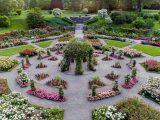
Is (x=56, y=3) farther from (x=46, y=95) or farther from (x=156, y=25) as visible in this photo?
(x=46, y=95)

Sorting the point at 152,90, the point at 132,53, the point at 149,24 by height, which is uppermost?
the point at 149,24

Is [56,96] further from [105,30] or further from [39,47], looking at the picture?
[105,30]

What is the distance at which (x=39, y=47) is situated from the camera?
37531mm

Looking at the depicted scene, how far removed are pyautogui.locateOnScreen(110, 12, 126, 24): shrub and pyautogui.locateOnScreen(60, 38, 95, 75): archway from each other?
22.8 meters

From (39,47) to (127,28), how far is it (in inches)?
675

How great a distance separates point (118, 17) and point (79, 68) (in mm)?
24533

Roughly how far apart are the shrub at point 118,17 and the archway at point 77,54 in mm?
22847

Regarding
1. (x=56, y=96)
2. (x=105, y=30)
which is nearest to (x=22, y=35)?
(x=105, y=30)

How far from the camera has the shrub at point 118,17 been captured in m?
48.7

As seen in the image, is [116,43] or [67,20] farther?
[67,20]

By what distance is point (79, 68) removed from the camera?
88.7ft

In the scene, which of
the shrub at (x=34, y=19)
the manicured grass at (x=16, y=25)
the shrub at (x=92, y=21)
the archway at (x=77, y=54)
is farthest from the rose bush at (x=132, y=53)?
the manicured grass at (x=16, y=25)

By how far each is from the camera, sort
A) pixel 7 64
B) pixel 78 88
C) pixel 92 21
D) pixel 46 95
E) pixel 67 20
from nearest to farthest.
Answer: pixel 46 95 < pixel 78 88 < pixel 7 64 < pixel 92 21 < pixel 67 20

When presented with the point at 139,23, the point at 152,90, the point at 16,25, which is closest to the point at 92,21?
the point at 139,23
